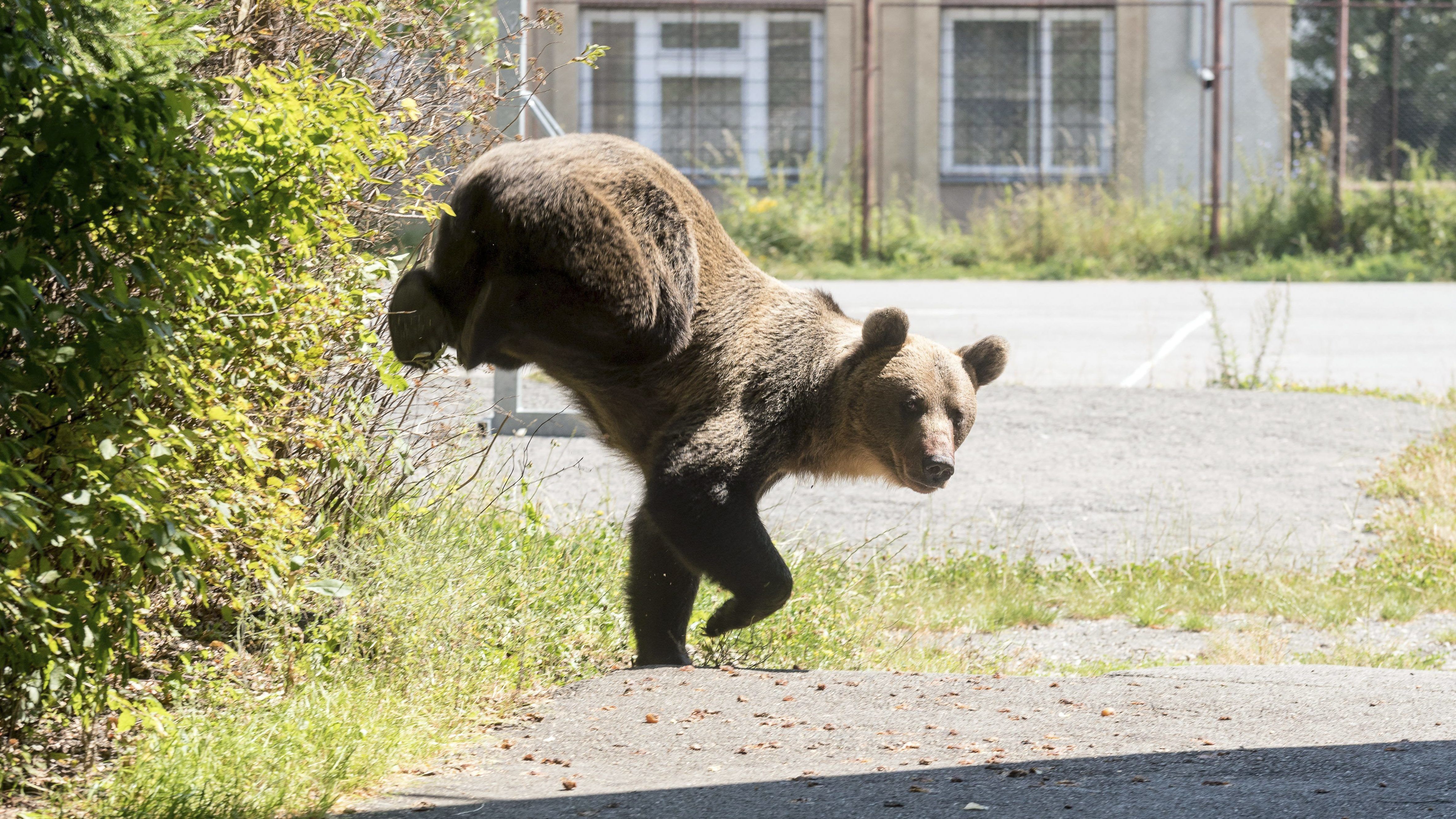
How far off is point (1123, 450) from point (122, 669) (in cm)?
754

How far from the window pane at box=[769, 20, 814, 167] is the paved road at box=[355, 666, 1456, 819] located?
55.3 feet

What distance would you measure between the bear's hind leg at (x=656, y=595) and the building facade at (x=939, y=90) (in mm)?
15452

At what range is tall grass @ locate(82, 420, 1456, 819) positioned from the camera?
3.38 m

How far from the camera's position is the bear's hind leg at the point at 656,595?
197 inches

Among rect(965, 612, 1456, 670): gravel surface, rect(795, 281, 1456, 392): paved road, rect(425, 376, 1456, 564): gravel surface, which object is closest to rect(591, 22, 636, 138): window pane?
rect(795, 281, 1456, 392): paved road

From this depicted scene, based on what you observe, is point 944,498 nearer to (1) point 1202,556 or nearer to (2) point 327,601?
(1) point 1202,556

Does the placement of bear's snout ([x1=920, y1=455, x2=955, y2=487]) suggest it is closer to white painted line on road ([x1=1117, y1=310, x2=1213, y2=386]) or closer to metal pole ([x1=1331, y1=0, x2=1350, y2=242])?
white painted line on road ([x1=1117, y1=310, x2=1213, y2=386])

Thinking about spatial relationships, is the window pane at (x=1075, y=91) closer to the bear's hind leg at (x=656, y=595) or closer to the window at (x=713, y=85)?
the window at (x=713, y=85)

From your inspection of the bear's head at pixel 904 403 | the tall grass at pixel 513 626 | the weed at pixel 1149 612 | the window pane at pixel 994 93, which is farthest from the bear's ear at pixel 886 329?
the window pane at pixel 994 93

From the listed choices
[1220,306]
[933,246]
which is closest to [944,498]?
[1220,306]

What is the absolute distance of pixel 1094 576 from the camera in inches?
292

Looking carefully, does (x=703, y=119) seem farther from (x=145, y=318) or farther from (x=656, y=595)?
(x=145, y=318)

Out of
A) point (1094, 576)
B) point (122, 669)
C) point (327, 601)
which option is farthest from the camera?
point (1094, 576)

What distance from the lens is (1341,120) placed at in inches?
699
